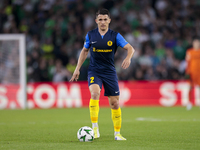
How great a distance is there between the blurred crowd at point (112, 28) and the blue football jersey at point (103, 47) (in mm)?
9268

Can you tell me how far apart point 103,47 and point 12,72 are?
28.6 ft

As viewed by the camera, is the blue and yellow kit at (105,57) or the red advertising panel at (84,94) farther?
the red advertising panel at (84,94)

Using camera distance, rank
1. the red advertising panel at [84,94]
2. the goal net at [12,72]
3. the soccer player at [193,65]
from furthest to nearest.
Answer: the red advertising panel at [84,94]
the goal net at [12,72]
the soccer player at [193,65]

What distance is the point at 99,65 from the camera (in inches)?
260

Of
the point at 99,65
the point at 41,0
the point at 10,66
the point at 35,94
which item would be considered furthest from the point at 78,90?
the point at 99,65

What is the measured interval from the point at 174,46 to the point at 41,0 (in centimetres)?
709

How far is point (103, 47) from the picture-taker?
21.2 ft

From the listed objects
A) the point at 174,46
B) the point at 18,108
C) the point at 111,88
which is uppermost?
the point at 174,46

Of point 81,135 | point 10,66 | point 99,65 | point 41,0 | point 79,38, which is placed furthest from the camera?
point 41,0

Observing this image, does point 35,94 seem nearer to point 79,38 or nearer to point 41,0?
point 79,38

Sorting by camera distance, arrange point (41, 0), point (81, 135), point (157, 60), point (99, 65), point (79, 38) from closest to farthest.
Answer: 1. point (81, 135)
2. point (99, 65)
3. point (157, 60)
4. point (79, 38)
5. point (41, 0)

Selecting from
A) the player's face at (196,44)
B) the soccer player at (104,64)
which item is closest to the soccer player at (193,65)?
the player's face at (196,44)

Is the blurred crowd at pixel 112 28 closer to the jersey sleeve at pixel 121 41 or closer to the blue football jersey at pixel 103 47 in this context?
the blue football jersey at pixel 103 47

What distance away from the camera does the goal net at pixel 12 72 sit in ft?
47.0
